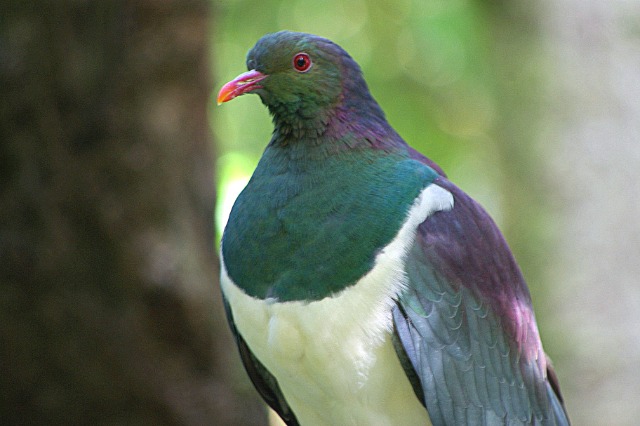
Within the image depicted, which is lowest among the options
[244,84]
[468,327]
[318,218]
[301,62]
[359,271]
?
[468,327]

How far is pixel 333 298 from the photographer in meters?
2.79

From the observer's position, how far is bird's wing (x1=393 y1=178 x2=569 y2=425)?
285 cm

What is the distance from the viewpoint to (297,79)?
2971 millimetres

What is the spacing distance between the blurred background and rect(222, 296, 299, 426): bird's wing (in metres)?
1.59

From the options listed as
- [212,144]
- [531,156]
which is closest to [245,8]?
[212,144]

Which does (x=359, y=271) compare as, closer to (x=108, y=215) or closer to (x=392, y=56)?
(x=108, y=215)

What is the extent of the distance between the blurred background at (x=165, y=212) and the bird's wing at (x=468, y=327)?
211cm

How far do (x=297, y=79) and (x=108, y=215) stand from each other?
7.16ft

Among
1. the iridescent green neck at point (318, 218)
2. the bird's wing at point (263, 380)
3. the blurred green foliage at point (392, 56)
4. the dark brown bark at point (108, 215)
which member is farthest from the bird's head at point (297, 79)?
the blurred green foliage at point (392, 56)

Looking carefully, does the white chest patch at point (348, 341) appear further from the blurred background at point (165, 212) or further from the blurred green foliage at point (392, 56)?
the blurred green foliage at point (392, 56)

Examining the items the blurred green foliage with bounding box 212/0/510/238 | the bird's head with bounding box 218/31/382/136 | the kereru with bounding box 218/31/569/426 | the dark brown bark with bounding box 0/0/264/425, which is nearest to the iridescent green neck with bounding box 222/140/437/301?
the kereru with bounding box 218/31/569/426

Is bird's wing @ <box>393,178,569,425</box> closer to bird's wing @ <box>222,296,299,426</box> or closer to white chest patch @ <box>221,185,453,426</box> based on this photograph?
white chest patch @ <box>221,185,453,426</box>

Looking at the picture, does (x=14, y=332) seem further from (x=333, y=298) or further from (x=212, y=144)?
(x=333, y=298)

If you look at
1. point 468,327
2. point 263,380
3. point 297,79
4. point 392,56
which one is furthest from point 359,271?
point 392,56
